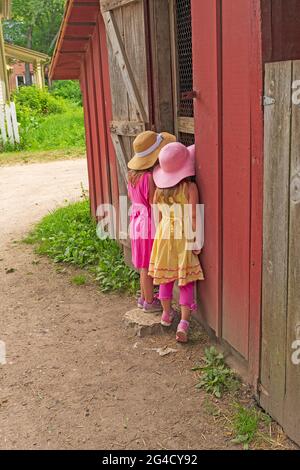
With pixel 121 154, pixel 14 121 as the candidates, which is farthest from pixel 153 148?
pixel 14 121

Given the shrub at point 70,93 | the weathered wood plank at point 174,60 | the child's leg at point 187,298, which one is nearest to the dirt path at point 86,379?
the child's leg at point 187,298

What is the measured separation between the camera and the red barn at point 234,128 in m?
2.77

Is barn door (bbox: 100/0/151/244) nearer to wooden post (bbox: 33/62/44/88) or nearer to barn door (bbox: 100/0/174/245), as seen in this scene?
barn door (bbox: 100/0/174/245)

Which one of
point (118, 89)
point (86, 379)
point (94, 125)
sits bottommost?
point (86, 379)

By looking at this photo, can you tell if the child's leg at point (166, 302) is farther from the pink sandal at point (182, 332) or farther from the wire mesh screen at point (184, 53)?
the wire mesh screen at point (184, 53)

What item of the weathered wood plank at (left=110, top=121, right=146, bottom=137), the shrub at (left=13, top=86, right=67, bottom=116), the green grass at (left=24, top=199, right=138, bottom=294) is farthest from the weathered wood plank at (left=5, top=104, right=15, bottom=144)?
the weathered wood plank at (left=110, top=121, right=146, bottom=137)

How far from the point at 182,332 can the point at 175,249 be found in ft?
1.97

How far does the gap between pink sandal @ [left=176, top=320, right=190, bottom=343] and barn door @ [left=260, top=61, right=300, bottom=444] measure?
40.9 inches

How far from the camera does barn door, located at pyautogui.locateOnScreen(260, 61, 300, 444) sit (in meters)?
2.58

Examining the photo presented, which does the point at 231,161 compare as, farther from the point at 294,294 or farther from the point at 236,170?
the point at 294,294

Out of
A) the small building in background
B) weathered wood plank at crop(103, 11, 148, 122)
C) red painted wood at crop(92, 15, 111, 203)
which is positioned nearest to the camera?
weathered wood plank at crop(103, 11, 148, 122)

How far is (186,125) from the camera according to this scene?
450cm

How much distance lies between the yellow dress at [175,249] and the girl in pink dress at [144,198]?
0.29 meters
